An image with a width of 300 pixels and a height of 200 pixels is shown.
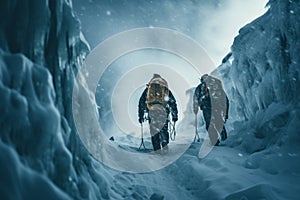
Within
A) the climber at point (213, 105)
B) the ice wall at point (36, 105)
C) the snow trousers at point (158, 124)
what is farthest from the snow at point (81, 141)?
the climber at point (213, 105)

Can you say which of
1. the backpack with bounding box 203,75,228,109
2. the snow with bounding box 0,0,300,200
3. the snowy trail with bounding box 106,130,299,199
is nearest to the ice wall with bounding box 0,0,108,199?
the snow with bounding box 0,0,300,200

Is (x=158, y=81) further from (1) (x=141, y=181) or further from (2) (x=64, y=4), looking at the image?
(2) (x=64, y=4)

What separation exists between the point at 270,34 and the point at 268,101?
8.72ft

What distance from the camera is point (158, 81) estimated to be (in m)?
8.65

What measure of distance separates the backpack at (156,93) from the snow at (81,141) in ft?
4.95

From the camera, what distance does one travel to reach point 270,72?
12.0 metres

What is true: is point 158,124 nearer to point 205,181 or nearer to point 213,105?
point 213,105

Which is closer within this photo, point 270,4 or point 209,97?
point 209,97

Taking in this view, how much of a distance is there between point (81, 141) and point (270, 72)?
9421 mm

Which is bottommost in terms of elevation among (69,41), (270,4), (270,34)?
(69,41)

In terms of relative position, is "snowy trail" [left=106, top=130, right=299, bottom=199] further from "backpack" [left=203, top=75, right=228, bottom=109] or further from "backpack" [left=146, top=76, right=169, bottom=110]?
"backpack" [left=203, top=75, right=228, bottom=109]

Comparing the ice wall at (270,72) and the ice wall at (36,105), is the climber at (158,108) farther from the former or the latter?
the ice wall at (36,105)

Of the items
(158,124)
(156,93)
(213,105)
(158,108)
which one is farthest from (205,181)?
(213,105)

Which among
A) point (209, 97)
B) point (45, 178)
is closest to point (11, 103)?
point (45, 178)
